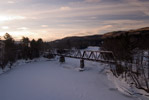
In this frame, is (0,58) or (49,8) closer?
(49,8)

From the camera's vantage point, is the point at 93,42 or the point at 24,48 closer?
the point at 24,48

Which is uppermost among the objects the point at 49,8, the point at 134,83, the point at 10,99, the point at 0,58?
the point at 49,8

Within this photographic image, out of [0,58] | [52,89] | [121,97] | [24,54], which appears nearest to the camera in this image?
[121,97]

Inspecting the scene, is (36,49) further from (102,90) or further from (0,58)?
(102,90)

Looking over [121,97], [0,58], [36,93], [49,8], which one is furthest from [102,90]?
[0,58]

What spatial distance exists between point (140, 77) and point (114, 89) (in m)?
1.47

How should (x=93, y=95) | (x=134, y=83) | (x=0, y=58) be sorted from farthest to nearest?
(x=0, y=58) → (x=134, y=83) → (x=93, y=95)

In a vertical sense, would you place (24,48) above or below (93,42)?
below

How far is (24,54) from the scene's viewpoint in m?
17.1

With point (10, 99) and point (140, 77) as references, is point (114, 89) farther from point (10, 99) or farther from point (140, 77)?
point (10, 99)

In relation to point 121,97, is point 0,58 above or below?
above

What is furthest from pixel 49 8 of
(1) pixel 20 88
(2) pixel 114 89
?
(2) pixel 114 89

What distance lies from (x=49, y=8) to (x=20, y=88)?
699 centimetres

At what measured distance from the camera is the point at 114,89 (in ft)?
18.9
